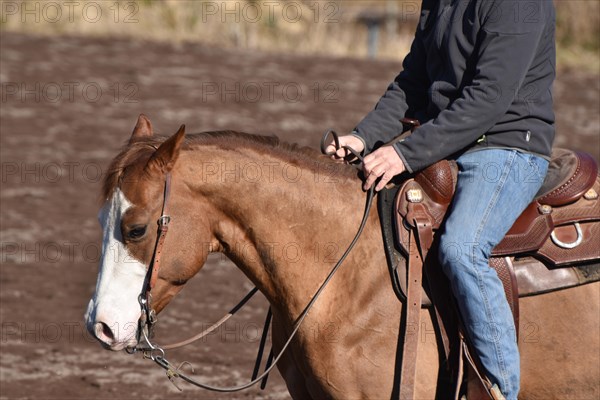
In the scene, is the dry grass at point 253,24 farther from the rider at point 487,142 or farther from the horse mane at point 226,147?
the rider at point 487,142

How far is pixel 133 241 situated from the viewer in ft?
11.4

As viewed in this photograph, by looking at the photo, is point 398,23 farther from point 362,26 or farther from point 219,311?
point 219,311

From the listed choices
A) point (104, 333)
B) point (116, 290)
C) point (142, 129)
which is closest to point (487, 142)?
point (142, 129)

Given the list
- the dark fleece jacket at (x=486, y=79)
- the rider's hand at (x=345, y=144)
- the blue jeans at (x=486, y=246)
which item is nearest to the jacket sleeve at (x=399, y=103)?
the rider's hand at (x=345, y=144)

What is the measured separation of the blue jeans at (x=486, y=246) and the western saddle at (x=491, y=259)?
0.07 meters

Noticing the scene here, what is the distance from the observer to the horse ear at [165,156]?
343cm

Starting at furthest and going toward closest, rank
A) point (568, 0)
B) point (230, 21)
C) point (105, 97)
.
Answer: point (568, 0), point (230, 21), point (105, 97)

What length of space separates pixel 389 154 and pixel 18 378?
355 centimetres

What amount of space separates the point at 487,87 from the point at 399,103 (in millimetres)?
724

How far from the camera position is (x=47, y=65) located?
1399 cm

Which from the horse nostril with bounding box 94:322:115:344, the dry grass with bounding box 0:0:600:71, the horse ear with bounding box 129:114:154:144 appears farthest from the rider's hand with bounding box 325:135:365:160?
the dry grass with bounding box 0:0:600:71

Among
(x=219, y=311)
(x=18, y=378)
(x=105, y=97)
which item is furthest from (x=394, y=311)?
(x=105, y=97)

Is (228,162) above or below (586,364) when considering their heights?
above

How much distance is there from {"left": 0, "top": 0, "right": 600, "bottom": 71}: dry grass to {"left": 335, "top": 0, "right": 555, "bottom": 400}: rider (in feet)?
43.3
